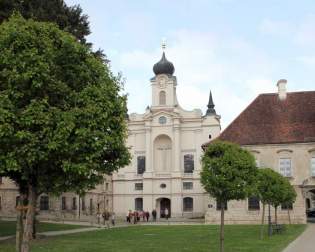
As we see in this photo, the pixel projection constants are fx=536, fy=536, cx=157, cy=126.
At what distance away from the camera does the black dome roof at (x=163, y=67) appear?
3091 inches

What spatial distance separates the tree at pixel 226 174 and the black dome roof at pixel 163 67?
2301 inches

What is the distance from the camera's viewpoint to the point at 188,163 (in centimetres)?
7519

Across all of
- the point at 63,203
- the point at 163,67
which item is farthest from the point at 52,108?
the point at 163,67

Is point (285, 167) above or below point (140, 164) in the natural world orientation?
below

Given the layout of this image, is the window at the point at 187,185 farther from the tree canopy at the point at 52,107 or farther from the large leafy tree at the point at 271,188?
the tree canopy at the point at 52,107

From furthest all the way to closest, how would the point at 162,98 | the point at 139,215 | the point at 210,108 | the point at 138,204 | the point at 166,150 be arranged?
the point at 210,108 < the point at 138,204 < the point at 162,98 < the point at 166,150 < the point at 139,215

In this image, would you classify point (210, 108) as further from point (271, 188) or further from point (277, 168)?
point (271, 188)

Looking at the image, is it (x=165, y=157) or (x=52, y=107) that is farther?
(x=165, y=157)

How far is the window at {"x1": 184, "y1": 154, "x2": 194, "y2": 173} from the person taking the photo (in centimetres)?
7481

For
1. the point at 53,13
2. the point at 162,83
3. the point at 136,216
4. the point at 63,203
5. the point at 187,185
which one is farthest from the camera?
the point at 162,83

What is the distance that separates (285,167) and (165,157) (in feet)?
84.9

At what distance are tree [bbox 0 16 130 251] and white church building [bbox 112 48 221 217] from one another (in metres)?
61.7

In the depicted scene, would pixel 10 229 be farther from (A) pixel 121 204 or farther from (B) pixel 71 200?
(A) pixel 121 204

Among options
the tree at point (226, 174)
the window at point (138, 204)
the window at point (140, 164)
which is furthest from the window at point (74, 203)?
the tree at point (226, 174)
